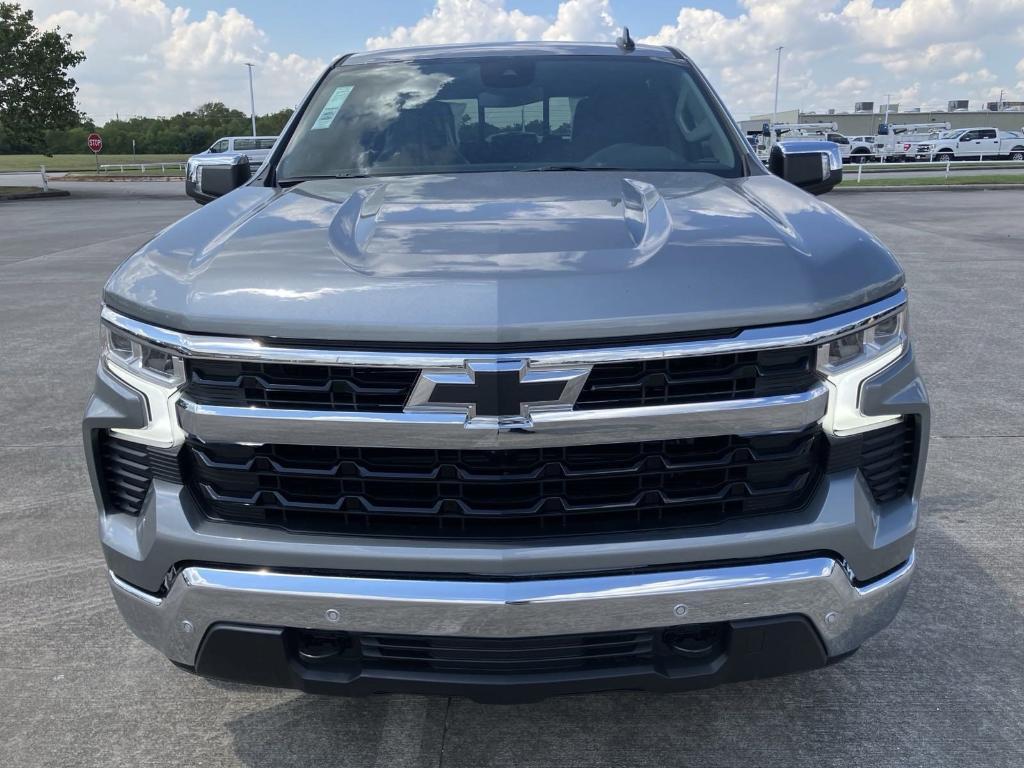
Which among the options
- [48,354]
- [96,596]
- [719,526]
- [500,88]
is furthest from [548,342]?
[48,354]

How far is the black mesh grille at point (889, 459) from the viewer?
6.64 feet

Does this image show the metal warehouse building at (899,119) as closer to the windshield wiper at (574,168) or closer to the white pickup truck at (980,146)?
the white pickup truck at (980,146)

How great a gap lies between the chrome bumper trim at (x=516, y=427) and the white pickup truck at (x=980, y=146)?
4287 cm

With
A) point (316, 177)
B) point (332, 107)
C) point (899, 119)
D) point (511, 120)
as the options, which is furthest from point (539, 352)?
point (899, 119)

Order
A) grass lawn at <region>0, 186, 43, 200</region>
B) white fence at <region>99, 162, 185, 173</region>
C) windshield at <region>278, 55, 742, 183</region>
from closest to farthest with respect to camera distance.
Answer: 1. windshield at <region>278, 55, 742, 183</region>
2. grass lawn at <region>0, 186, 43, 200</region>
3. white fence at <region>99, 162, 185, 173</region>

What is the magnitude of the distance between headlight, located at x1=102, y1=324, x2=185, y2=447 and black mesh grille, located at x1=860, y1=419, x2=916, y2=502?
1.49 metres

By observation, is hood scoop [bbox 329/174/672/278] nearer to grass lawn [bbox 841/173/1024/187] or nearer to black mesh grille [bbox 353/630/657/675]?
black mesh grille [bbox 353/630/657/675]

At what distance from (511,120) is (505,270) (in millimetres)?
1585

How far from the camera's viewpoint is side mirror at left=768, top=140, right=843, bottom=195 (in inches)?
137

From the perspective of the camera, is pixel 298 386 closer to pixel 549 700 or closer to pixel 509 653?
pixel 509 653

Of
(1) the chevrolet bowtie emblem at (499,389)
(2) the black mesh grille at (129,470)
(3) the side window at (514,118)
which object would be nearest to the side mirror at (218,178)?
(3) the side window at (514,118)

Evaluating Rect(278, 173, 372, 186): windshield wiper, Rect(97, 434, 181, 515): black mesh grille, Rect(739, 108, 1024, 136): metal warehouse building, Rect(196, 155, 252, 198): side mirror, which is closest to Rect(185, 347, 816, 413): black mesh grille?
Rect(97, 434, 181, 515): black mesh grille

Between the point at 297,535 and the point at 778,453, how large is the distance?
104 cm

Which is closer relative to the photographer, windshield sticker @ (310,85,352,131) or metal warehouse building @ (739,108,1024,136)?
windshield sticker @ (310,85,352,131)
